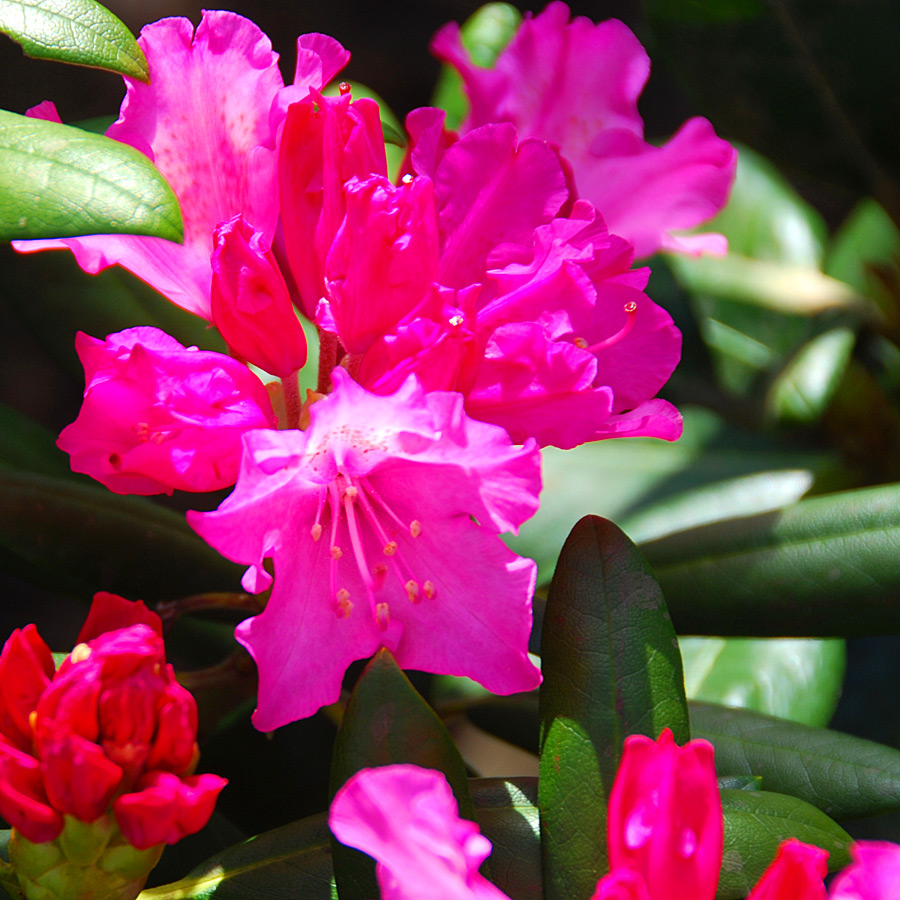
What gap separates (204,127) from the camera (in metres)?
0.62

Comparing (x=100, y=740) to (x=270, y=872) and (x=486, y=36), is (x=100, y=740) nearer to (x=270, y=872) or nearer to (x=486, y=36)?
(x=270, y=872)

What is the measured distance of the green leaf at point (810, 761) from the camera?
0.62 meters

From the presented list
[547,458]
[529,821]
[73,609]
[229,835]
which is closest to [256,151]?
[529,821]

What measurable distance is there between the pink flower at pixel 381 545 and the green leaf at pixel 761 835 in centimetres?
13

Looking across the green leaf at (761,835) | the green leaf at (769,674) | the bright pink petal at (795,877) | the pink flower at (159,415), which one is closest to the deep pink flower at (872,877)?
the bright pink petal at (795,877)

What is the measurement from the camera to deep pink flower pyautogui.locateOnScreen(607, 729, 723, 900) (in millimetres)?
444

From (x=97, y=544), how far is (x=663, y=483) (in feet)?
2.36

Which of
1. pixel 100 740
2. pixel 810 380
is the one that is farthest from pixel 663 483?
pixel 100 740

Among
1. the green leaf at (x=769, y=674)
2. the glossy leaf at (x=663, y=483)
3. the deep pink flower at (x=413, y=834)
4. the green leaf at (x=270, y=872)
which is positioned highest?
the deep pink flower at (x=413, y=834)

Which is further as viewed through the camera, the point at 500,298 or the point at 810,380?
the point at 810,380

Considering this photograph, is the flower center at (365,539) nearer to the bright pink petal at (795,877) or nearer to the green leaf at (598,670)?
the green leaf at (598,670)

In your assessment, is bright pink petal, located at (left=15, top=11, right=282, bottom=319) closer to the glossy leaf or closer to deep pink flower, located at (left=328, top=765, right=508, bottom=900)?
deep pink flower, located at (left=328, top=765, right=508, bottom=900)

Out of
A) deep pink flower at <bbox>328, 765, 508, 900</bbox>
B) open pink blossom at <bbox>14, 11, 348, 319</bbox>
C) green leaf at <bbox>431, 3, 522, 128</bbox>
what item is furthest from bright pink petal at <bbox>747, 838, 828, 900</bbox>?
green leaf at <bbox>431, 3, 522, 128</bbox>

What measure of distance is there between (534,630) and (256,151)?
0.39 m
